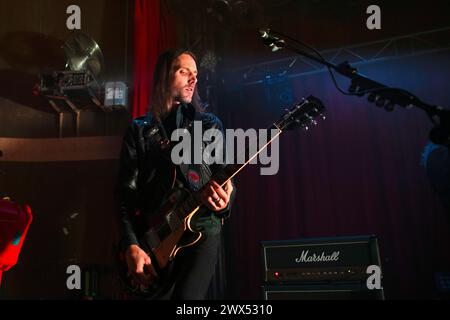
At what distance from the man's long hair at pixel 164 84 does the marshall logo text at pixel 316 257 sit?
114 cm

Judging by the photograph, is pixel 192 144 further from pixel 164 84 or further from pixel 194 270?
pixel 194 270

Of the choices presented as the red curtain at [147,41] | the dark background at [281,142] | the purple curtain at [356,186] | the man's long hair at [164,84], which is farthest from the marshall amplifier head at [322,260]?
the red curtain at [147,41]

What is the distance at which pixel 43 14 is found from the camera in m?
4.92

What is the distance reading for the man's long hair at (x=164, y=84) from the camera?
2.03 metres

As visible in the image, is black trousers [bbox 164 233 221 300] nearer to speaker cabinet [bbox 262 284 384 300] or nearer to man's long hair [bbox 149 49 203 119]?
man's long hair [bbox 149 49 203 119]

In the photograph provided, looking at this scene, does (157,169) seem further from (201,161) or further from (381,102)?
(381,102)

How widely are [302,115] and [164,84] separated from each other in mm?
764

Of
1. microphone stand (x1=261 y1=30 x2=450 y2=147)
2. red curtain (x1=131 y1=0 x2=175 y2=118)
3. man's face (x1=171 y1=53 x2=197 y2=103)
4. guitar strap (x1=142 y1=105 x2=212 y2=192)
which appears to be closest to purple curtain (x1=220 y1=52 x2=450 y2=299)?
red curtain (x1=131 y1=0 x2=175 y2=118)

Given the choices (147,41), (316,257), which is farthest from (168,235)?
(147,41)

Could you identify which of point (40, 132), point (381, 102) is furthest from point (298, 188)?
point (40, 132)

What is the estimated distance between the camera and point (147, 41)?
446 centimetres

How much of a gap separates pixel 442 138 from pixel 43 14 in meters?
4.91

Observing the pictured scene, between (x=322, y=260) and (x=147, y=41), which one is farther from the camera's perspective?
(x=147, y=41)

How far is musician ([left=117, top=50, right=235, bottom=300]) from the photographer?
155 centimetres
